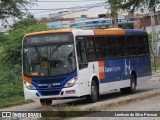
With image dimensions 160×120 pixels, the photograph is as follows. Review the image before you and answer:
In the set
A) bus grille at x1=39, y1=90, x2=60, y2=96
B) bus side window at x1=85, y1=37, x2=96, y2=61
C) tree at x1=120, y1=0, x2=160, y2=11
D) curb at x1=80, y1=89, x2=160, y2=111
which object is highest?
tree at x1=120, y1=0, x2=160, y2=11

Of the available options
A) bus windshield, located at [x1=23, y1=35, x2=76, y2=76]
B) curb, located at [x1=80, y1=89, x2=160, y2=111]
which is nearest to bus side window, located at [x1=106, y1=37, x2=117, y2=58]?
curb, located at [x1=80, y1=89, x2=160, y2=111]

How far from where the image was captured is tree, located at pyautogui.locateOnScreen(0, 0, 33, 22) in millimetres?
20750

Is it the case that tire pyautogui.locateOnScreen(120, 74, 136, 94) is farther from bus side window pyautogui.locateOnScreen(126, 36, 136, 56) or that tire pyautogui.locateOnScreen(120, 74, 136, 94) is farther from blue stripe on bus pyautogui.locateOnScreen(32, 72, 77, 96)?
blue stripe on bus pyautogui.locateOnScreen(32, 72, 77, 96)

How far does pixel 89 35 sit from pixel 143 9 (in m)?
7.69

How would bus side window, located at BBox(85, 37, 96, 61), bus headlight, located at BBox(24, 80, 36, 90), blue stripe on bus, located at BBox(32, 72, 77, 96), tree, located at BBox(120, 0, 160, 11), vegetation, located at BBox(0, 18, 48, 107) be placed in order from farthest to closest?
tree, located at BBox(120, 0, 160, 11) → vegetation, located at BBox(0, 18, 48, 107) → bus side window, located at BBox(85, 37, 96, 61) → bus headlight, located at BBox(24, 80, 36, 90) → blue stripe on bus, located at BBox(32, 72, 77, 96)

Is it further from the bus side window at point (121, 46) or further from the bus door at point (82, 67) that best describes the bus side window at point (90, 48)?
the bus side window at point (121, 46)

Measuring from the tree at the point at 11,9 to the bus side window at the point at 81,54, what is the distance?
332 cm

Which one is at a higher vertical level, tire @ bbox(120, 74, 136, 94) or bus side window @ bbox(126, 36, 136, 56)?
bus side window @ bbox(126, 36, 136, 56)

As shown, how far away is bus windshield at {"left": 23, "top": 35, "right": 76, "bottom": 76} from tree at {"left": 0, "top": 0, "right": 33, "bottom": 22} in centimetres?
220

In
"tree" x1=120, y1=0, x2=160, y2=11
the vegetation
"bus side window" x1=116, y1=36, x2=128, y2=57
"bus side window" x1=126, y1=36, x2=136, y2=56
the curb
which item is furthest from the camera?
"tree" x1=120, y1=0, x2=160, y2=11

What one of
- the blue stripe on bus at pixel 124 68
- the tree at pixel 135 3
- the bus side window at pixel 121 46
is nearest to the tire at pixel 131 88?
the blue stripe on bus at pixel 124 68

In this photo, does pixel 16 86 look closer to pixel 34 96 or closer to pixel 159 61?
pixel 34 96

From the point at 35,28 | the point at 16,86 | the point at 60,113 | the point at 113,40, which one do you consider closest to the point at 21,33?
the point at 35,28

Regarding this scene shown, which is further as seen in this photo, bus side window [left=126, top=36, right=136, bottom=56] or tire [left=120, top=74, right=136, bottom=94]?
tire [left=120, top=74, right=136, bottom=94]
